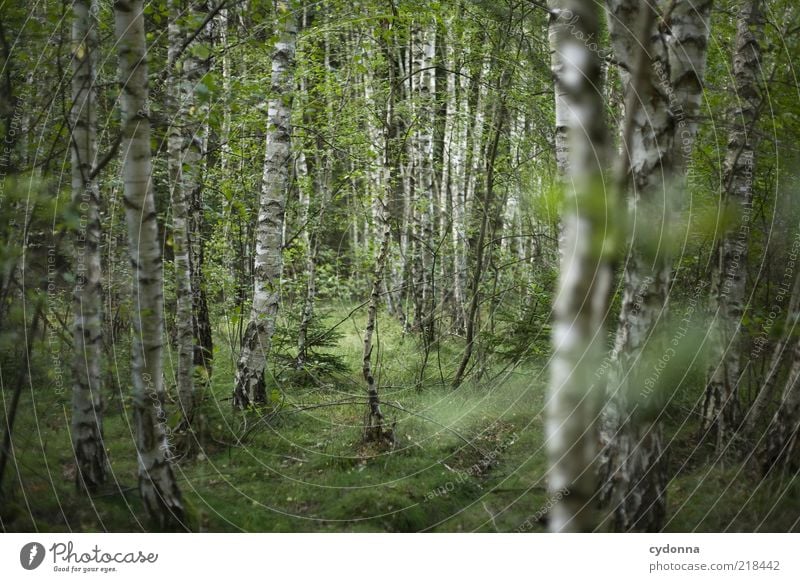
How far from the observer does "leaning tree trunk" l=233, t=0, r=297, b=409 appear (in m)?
4.79

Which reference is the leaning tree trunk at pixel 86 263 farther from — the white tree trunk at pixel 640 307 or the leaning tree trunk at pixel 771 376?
the leaning tree trunk at pixel 771 376

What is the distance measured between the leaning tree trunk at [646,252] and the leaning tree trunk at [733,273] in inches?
33.8

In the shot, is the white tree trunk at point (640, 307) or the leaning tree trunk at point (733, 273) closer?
the white tree trunk at point (640, 307)

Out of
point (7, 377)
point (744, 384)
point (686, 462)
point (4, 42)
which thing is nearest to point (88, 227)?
point (7, 377)

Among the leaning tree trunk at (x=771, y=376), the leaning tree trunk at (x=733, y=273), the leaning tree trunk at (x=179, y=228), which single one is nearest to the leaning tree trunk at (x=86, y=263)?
the leaning tree trunk at (x=179, y=228)

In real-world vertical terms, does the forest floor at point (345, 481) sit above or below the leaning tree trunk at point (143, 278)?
below

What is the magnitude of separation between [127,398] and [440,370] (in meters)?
2.58

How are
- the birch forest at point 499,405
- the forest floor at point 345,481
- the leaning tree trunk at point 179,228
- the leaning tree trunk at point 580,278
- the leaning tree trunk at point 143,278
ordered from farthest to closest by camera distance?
the leaning tree trunk at point 179,228 → the forest floor at point 345,481 → the leaning tree trunk at point 143,278 → the birch forest at point 499,405 → the leaning tree trunk at point 580,278

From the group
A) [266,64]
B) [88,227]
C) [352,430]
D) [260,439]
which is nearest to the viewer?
[88,227]

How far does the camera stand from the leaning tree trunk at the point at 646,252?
7.55 ft

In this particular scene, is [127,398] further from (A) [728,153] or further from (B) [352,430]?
(A) [728,153]

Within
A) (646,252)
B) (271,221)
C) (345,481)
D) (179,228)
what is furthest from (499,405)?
(179,228)

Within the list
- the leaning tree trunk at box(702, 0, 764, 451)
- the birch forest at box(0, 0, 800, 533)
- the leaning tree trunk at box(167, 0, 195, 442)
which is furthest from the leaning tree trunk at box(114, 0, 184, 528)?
the leaning tree trunk at box(702, 0, 764, 451)

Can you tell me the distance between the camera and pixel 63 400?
119 inches
